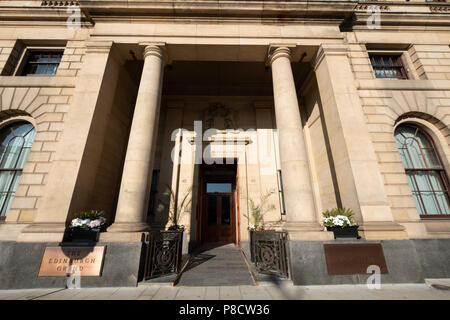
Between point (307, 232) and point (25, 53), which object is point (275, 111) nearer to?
point (307, 232)

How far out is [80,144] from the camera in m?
5.77

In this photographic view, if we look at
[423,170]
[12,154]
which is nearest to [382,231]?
[423,170]

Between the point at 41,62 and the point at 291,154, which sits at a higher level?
the point at 41,62

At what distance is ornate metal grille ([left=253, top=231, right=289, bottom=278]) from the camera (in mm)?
5035

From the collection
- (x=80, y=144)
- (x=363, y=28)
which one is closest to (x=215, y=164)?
(x=80, y=144)

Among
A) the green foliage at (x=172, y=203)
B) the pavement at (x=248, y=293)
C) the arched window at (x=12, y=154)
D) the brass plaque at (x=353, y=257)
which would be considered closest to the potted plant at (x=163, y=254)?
the pavement at (x=248, y=293)

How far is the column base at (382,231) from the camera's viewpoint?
5.14 m

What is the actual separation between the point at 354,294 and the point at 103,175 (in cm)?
876

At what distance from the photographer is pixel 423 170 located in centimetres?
683

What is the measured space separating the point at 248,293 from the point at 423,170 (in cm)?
796

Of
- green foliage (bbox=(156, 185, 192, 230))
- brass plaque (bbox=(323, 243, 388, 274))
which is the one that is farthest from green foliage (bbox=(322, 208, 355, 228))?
green foliage (bbox=(156, 185, 192, 230))

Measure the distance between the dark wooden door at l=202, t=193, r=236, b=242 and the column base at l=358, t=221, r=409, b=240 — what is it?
657 cm

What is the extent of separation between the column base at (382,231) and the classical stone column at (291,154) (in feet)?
4.34
